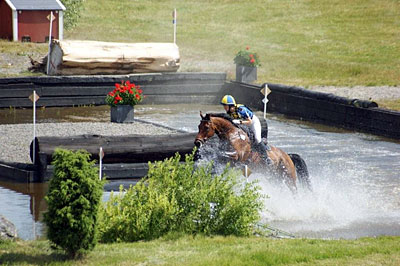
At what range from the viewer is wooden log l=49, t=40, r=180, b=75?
1025 inches

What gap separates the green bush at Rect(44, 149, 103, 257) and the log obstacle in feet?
19.2

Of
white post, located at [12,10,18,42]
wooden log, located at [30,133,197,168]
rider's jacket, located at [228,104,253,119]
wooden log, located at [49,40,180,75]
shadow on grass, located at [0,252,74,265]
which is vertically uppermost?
white post, located at [12,10,18,42]

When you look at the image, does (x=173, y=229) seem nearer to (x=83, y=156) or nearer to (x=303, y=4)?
(x=83, y=156)

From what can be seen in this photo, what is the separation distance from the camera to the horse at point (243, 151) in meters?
12.5

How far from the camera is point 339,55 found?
119 ft

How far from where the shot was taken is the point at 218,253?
8.57 m

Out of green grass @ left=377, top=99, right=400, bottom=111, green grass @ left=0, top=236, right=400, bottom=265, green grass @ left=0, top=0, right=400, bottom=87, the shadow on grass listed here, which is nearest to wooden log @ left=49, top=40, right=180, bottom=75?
green grass @ left=0, top=0, right=400, bottom=87

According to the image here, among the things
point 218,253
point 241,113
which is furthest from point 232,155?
point 218,253

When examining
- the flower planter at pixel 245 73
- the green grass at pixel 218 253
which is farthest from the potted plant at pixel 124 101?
the green grass at pixel 218 253

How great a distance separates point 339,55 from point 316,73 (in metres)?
4.83

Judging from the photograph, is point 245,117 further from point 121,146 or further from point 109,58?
point 109,58

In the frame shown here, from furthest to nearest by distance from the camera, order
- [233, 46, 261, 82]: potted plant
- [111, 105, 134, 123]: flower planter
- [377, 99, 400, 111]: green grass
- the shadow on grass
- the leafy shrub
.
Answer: the leafy shrub
[233, 46, 261, 82]: potted plant
[377, 99, 400, 111]: green grass
[111, 105, 134, 123]: flower planter
the shadow on grass

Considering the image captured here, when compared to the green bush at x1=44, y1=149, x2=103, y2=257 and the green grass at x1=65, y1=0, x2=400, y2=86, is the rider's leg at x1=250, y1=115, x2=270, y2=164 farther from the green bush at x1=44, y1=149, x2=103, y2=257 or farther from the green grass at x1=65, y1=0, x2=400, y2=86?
the green grass at x1=65, y1=0, x2=400, y2=86

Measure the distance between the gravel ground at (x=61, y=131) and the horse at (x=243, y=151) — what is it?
4.78m
